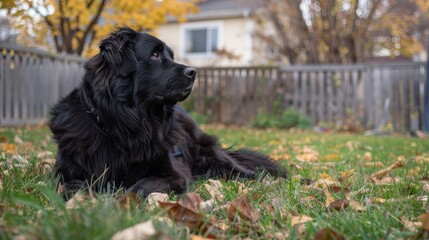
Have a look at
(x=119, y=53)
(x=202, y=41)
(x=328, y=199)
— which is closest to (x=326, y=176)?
(x=328, y=199)

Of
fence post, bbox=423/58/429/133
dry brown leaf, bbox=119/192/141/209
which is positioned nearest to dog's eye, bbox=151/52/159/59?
dry brown leaf, bbox=119/192/141/209

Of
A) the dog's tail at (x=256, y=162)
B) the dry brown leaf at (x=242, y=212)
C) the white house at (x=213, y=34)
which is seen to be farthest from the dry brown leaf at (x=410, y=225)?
the white house at (x=213, y=34)

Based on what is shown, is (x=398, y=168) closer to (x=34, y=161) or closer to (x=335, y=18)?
(x=34, y=161)

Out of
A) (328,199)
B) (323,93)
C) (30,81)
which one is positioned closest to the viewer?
(328,199)

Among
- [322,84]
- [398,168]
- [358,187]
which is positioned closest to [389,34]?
[322,84]

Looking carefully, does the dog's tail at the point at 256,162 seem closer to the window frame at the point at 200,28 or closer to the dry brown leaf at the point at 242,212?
the dry brown leaf at the point at 242,212

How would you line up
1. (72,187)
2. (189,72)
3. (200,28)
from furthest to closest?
(200,28) → (189,72) → (72,187)

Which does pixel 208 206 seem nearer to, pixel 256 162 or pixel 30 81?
pixel 256 162

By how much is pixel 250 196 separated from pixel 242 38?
16.4 metres

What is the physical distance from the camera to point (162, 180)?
2.52 m

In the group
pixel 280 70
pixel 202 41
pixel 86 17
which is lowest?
pixel 280 70

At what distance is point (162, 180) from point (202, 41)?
16592 millimetres

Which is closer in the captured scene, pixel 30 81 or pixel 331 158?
pixel 331 158

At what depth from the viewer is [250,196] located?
6.87ft
